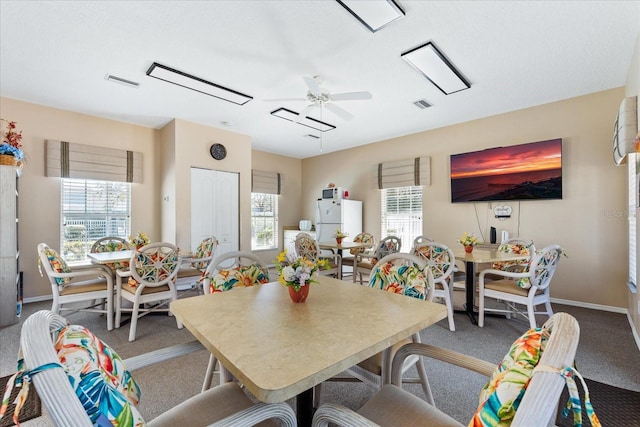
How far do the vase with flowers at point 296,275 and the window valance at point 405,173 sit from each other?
4299 mm

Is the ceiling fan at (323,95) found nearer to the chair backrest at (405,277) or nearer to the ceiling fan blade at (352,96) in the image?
the ceiling fan blade at (352,96)

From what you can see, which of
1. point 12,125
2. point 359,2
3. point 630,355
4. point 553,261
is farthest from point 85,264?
point 630,355

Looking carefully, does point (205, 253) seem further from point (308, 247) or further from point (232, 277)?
point (232, 277)

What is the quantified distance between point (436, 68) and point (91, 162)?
4.91m

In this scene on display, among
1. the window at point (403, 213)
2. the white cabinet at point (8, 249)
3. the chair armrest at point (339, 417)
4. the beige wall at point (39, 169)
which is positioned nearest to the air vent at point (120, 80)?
the white cabinet at point (8, 249)

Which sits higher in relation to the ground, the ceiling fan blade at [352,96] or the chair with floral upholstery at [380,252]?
the ceiling fan blade at [352,96]

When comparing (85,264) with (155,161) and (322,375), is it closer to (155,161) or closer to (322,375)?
(155,161)

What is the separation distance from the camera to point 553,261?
2750mm

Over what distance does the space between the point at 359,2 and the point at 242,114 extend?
8.90ft

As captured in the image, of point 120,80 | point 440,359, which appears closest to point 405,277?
point 440,359

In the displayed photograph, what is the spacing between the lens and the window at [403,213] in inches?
215

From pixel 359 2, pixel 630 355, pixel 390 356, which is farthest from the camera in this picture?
pixel 630 355

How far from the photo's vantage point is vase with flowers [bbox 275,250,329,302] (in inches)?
53.4

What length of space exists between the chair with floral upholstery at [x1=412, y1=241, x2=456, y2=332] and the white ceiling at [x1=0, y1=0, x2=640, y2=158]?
6.27 feet
